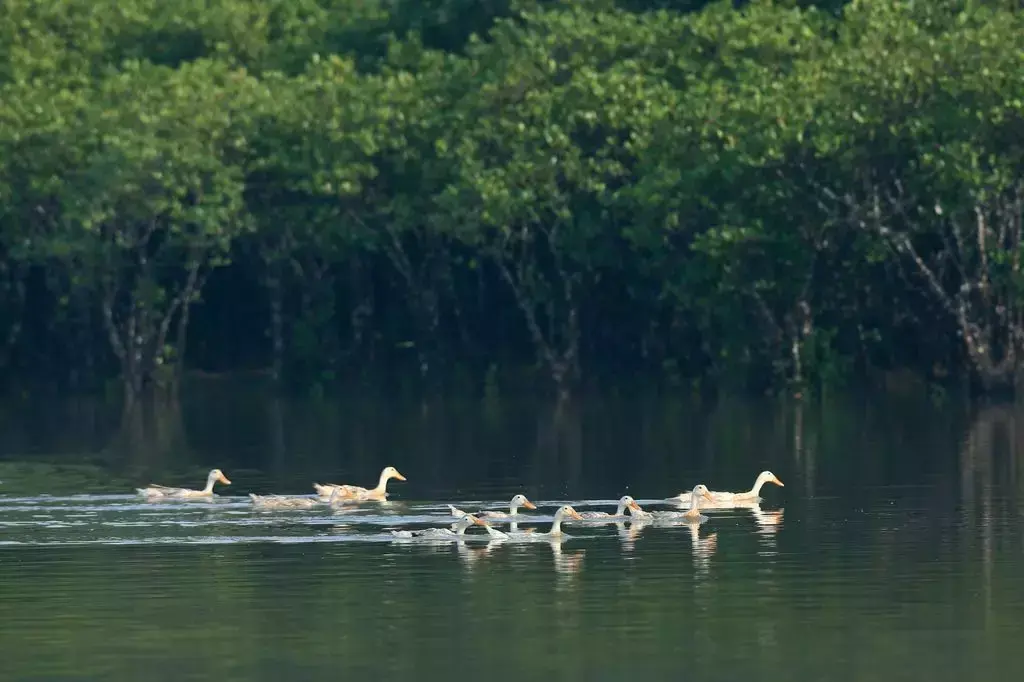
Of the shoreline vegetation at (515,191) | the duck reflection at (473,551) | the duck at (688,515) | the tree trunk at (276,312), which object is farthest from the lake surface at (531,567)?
the tree trunk at (276,312)

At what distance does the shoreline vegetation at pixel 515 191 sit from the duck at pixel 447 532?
30.4 m

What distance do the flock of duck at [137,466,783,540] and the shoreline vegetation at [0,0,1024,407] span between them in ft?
84.6

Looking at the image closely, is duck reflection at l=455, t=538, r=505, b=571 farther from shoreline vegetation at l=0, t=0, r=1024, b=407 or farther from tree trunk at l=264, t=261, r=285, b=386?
Result: tree trunk at l=264, t=261, r=285, b=386

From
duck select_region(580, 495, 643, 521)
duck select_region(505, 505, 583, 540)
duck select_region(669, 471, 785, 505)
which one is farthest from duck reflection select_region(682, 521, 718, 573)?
duck select_region(669, 471, 785, 505)

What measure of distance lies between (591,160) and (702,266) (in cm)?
412

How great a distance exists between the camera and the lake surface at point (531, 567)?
68.6 ft

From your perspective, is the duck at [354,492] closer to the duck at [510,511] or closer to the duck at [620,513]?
the duck at [510,511]

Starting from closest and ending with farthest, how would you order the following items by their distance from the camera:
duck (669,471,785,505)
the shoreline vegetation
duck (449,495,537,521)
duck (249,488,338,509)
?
duck (449,495,537,521) < duck (669,471,785,505) < duck (249,488,338,509) < the shoreline vegetation

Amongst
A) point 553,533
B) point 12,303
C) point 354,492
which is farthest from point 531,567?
point 12,303

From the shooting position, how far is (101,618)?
23.5m

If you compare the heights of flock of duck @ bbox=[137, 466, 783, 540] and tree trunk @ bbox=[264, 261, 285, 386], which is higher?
tree trunk @ bbox=[264, 261, 285, 386]

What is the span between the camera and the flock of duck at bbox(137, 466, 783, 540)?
30.5 m

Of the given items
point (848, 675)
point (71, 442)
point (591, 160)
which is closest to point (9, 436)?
point (71, 442)

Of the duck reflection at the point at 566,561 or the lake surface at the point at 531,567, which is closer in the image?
the lake surface at the point at 531,567
